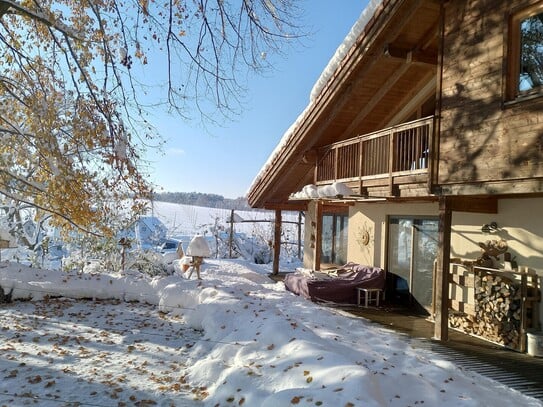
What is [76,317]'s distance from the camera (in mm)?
7582

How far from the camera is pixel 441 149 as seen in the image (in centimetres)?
686

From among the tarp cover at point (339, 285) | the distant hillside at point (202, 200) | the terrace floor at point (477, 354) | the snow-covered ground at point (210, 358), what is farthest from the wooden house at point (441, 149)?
the distant hillside at point (202, 200)

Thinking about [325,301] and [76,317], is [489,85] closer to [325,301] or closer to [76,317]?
[325,301]

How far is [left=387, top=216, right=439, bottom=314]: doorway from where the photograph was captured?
9078 mm

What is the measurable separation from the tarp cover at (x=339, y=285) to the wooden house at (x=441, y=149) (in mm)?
498

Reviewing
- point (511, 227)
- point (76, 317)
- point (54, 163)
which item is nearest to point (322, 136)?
point (511, 227)

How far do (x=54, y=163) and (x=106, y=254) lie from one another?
20.3 feet

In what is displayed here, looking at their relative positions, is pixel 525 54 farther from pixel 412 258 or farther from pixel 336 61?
pixel 412 258

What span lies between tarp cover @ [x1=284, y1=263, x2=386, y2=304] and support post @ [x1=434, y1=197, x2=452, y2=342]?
305cm

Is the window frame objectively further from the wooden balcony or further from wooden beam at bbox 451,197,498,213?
wooden beam at bbox 451,197,498,213

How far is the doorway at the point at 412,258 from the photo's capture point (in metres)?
9.08

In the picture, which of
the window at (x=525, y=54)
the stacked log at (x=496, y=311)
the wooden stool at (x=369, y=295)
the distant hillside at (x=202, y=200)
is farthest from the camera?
the distant hillside at (x=202, y=200)

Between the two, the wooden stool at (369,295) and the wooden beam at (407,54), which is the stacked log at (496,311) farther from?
the wooden beam at (407,54)

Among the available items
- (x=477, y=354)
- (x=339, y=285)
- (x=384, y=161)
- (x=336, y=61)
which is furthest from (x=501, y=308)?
(x=336, y=61)
